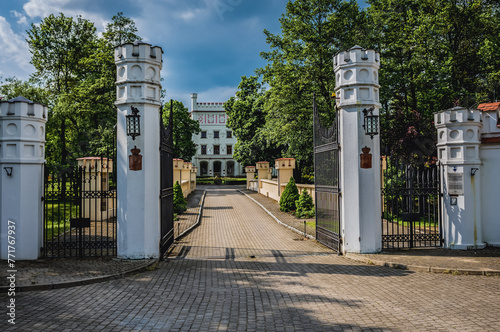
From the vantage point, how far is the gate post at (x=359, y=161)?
9.52 metres

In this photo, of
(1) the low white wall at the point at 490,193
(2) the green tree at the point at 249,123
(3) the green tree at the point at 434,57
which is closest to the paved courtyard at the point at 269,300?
(1) the low white wall at the point at 490,193

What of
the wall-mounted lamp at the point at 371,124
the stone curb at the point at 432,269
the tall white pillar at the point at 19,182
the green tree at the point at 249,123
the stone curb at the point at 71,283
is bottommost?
the stone curb at the point at 432,269

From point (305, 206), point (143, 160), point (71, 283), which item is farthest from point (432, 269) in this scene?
point (305, 206)

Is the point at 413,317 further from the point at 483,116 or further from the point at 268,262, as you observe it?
the point at 483,116

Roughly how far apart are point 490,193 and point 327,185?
4360mm

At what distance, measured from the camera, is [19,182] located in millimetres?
8953

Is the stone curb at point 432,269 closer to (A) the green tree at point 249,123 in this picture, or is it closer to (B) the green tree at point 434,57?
(B) the green tree at point 434,57

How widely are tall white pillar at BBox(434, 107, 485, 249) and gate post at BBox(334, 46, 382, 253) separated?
6.95 ft

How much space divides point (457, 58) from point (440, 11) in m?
2.90

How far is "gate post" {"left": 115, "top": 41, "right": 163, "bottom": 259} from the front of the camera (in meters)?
8.92

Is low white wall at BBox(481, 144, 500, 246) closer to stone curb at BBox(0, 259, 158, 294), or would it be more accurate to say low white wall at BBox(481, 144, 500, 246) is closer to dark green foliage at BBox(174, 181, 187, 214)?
stone curb at BBox(0, 259, 158, 294)

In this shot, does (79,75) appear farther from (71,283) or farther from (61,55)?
(71,283)

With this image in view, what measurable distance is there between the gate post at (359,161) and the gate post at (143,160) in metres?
4.74

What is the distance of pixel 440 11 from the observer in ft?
71.5
